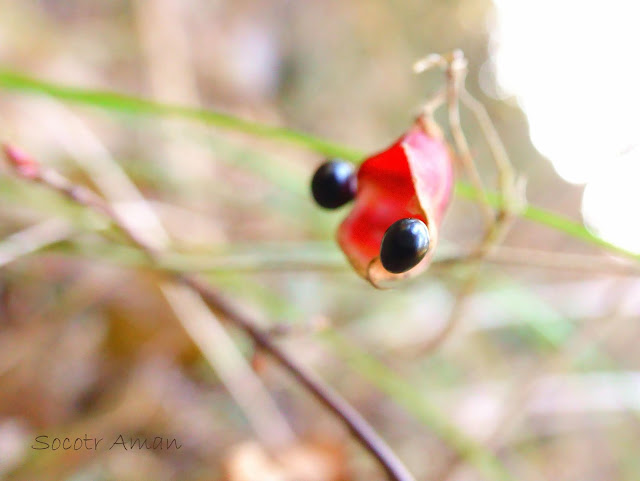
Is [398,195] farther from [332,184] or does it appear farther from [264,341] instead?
[264,341]

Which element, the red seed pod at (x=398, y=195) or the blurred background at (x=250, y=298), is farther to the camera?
the blurred background at (x=250, y=298)

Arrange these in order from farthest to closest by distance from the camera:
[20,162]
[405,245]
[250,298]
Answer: [250,298] < [20,162] < [405,245]

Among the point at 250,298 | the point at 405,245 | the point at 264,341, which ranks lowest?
the point at 405,245

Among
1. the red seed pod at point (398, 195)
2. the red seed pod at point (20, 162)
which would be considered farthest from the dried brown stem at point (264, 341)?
the red seed pod at point (398, 195)

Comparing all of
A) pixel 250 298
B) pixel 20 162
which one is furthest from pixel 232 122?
pixel 250 298

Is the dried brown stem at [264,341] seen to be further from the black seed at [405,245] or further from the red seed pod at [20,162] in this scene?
the black seed at [405,245]

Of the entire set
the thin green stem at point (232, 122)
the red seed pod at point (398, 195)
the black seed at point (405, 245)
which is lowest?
the black seed at point (405, 245)

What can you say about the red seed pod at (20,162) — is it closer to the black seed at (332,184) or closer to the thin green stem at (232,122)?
the thin green stem at (232,122)

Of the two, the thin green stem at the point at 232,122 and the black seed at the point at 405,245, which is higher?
the thin green stem at the point at 232,122

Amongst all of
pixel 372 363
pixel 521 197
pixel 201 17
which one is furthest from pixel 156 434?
pixel 201 17
